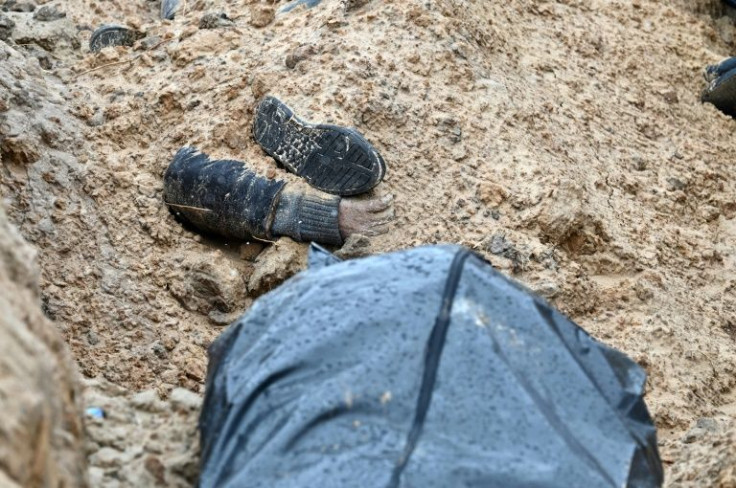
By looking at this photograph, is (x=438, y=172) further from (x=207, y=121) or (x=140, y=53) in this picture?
(x=140, y=53)

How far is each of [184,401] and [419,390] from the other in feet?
1.76

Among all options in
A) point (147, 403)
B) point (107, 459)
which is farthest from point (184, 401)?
point (107, 459)

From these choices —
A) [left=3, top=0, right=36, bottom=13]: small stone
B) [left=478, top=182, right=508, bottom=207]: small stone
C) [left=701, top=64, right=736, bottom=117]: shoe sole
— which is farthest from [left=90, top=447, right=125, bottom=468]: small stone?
[left=701, top=64, right=736, bottom=117]: shoe sole

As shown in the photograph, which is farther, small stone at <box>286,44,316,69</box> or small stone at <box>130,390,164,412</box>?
small stone at <box>286,44,316,69</box>

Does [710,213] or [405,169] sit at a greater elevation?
[405,169]

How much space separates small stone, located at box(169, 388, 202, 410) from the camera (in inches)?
80.2

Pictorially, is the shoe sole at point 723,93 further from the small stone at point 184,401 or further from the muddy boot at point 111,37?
the small stone at point 184,401

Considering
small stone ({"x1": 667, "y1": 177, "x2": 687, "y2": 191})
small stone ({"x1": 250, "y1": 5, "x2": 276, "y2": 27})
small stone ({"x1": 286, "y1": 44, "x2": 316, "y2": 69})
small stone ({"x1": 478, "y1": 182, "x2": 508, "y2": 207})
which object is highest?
small stone ({"x1": 286, "y1": 44, "x2": 316, "y2": 69})

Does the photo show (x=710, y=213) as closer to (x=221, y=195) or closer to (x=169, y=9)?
(x=221, y=195)

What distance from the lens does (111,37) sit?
3803mm

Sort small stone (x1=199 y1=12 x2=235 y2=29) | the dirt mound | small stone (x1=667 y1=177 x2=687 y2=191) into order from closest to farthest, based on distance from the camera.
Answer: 1. the dirt mound
2. small stone (x1=667 y1=177 x2=687 y2=191)
3. small stone (x1=199 y1=12 x2=235 y2=29)

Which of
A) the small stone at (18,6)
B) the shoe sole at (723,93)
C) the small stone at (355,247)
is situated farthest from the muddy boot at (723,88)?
the small stone at (18,6)

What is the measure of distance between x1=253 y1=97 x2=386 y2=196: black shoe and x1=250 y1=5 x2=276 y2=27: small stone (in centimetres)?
61

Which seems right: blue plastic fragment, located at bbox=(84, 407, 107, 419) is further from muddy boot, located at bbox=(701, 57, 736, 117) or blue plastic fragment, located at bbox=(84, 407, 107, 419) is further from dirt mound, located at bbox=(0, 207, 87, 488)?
muddy boot, located at bbox=(701, 57, 736, 117)
